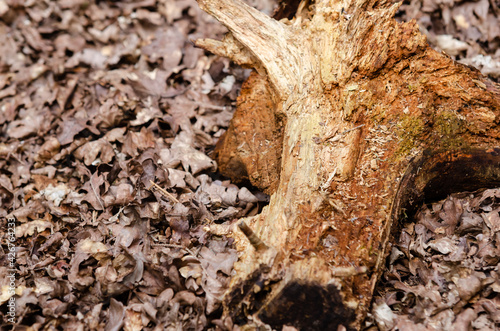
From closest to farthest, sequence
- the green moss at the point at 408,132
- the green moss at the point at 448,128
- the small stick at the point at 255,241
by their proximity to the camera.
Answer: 1. the small stick at the point at 255,241
2. the green moss at the point at 408,132
3. the green moss at the point at 448,128

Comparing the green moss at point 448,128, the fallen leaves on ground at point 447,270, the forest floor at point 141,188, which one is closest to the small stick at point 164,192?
the forest floor at point 141,188

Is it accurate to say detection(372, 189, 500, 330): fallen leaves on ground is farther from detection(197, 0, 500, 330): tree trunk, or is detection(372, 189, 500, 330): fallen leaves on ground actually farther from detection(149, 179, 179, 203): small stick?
detection(149, 179, 179, 203): small stick

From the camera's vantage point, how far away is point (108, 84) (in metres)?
4.00

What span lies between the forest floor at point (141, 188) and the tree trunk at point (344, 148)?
27cm

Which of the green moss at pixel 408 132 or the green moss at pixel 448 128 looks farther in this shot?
the green moss at pixel 448 128

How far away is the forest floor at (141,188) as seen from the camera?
7.50 feet

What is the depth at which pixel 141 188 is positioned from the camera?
2.91 meters

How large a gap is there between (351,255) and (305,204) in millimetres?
424

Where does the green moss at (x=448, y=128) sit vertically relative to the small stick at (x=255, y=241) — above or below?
above

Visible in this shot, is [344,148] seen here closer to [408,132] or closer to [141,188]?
[408,132]

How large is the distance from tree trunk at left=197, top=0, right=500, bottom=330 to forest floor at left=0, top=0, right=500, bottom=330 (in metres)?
0.27

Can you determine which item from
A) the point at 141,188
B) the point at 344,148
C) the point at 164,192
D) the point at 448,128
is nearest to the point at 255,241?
the point at 344,148

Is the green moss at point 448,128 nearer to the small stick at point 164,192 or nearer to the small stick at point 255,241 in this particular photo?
the small stick at point 255,241

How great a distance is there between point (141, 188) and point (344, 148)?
5.34ft
